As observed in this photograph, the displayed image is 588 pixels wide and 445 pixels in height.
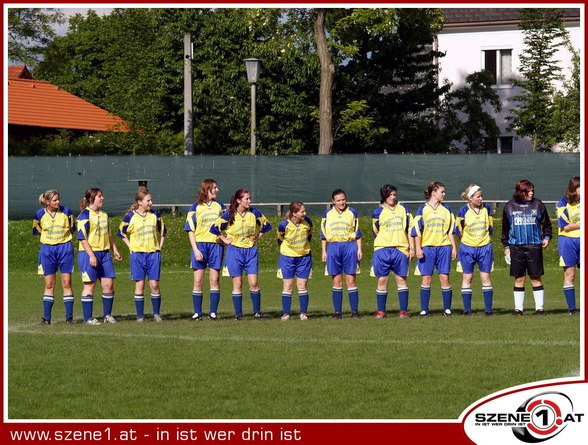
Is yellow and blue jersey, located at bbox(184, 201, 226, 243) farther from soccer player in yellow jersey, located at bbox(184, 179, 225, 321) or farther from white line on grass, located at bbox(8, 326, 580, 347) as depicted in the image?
white line on grass, located at bbox(8, 326, 580, 347)

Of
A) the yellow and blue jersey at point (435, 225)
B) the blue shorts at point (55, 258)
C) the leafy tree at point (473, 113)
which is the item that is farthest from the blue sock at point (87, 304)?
the leafy tree at point (473, 113)

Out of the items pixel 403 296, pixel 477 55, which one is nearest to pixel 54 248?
pixel 403 296

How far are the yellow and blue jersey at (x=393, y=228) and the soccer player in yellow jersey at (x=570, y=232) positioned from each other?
224cm

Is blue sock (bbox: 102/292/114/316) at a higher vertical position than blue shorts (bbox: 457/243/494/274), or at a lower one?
lower

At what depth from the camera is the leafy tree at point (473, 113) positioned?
44.3m

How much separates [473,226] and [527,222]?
0.90 m

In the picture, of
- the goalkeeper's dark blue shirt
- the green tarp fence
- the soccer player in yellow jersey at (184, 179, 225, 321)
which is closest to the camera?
the goalkeeper's dark blue shirt

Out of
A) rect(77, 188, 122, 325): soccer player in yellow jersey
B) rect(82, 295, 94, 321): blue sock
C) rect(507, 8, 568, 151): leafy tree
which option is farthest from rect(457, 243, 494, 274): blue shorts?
rect(507, 8, 568, 151): leafy tree

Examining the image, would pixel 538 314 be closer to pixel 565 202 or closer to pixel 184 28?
pixel 565 202

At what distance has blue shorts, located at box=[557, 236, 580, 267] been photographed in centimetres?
1572

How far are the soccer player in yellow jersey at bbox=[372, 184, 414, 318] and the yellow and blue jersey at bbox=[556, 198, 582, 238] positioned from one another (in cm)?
221

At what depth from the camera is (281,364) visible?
11461mm

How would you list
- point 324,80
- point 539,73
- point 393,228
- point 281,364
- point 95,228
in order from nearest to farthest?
point 281,364 → point 95,228 → point 393,228 → point 324,80 → point 539,73

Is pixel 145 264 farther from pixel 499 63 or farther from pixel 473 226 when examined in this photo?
pixel 499 63
